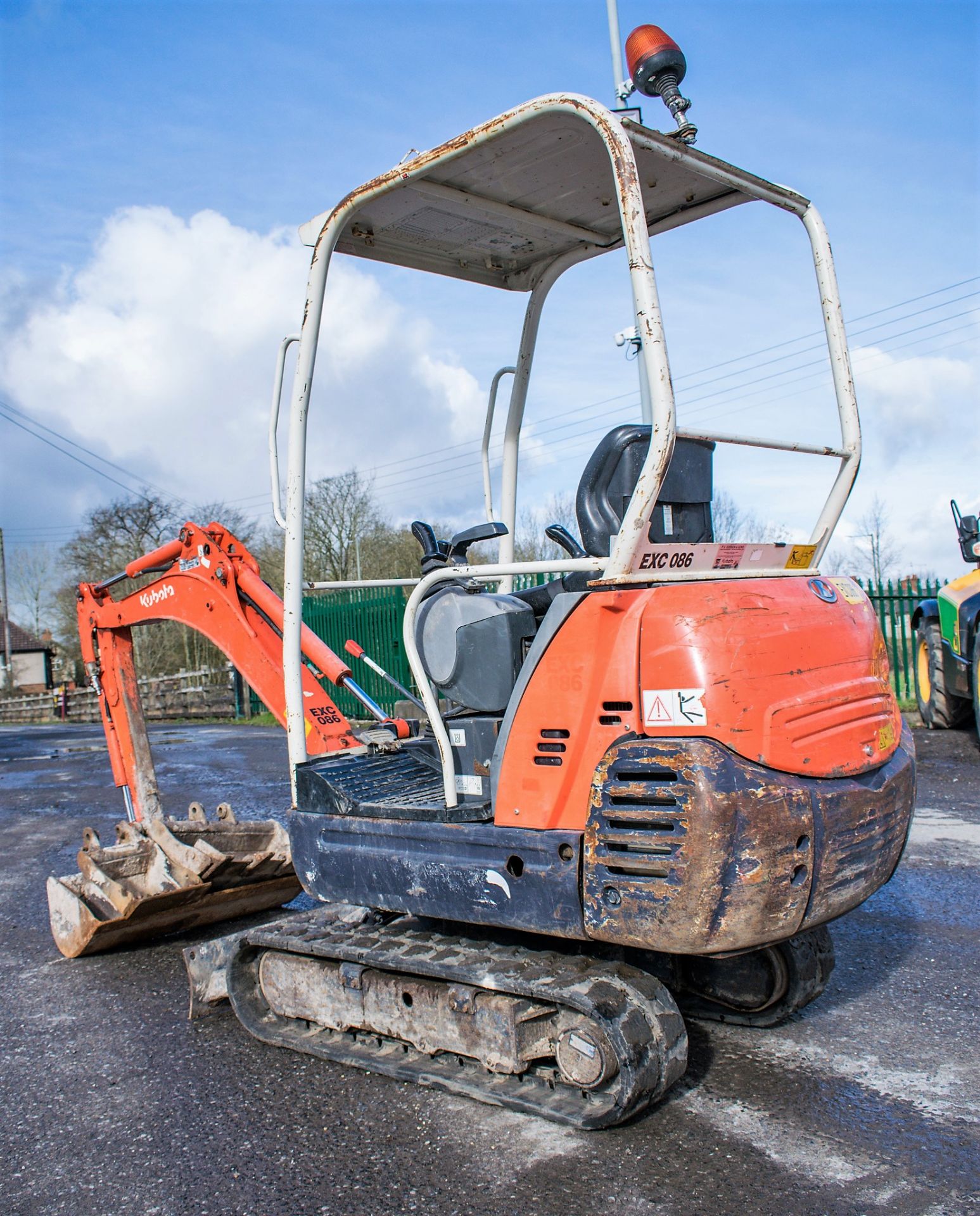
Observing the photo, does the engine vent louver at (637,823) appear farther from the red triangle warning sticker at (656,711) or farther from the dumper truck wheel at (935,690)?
the dumper truck wheel at (935,690)

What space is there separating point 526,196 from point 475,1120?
3.27 m

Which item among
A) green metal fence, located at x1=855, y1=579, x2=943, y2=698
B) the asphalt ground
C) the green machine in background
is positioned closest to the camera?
the asphalt ground

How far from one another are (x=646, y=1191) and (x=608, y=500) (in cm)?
200

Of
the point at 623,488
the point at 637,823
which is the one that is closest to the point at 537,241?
the point at 623,488

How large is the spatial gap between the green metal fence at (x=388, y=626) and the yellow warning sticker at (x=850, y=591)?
29.4ft

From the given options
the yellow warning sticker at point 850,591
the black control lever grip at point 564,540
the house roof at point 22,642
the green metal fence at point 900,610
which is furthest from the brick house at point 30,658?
the yellow warning sticker at point 850,591

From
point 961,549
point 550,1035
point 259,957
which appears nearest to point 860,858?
point 550,1035

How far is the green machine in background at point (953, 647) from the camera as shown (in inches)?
398

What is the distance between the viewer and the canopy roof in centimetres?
338

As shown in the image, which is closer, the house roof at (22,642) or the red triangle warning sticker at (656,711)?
the red triangle warning sticker at (656,711)

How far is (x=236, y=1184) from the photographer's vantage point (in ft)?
10.0

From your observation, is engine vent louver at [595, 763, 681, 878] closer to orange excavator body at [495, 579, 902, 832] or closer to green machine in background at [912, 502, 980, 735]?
orange excavator body at [495, 579, 902, 832]

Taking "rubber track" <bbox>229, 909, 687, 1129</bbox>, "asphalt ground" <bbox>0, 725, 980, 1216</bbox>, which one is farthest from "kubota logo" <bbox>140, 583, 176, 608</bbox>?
"rubber track" <bbox>229, 909, 687, 1129</bbox>

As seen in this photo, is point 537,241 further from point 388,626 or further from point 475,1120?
point 388,626
